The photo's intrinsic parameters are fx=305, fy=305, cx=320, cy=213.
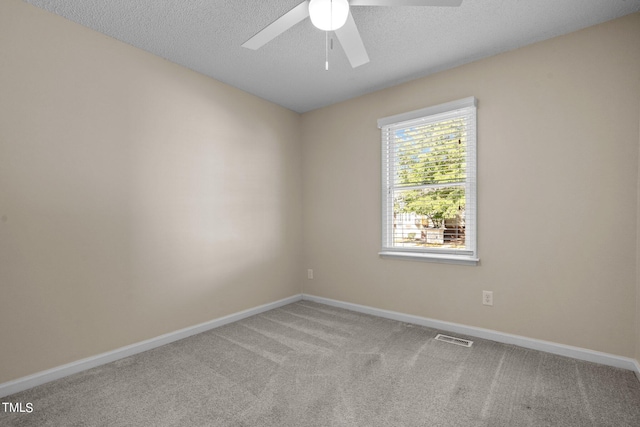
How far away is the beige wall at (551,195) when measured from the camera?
7.16 feet

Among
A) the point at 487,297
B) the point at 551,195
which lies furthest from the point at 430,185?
the point at 487,297

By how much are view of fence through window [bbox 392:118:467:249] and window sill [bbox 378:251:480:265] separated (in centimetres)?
10

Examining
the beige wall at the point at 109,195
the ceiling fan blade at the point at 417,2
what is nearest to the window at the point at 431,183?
the ceiling fan blade at the point at 417,2

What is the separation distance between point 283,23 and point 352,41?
0.46 m

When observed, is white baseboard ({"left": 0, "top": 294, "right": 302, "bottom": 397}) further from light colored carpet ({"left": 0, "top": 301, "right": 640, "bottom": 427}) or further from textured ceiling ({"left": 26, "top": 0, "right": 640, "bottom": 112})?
textured ceiling ({"left": 26, "top": 0, "right": 640, "bottom": 112})

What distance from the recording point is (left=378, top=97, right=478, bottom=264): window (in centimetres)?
285

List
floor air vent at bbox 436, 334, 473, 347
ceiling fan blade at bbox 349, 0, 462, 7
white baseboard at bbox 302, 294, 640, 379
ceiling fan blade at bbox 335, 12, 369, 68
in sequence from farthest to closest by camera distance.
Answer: floor air vent at bbox 436, 334, 473, 347 < white baseboard at bbox 302, 294, 640, 379 < ceiling fan blade at bbox 335, 12, 369, 68 < ceiling fan blade at bbox 349, 0, 462, 7

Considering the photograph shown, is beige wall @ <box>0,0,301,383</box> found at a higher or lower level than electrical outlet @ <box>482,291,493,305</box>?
higher

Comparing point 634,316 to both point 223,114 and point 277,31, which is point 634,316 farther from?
point 223,114

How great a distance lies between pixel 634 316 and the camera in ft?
7.02

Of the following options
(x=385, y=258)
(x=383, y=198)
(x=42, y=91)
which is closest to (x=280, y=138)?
(x=383, y=198)

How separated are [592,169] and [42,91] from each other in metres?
3.97

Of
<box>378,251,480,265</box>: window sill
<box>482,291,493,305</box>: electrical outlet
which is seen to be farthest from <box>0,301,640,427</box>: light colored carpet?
<box>378,251,480,265</box>: window sill

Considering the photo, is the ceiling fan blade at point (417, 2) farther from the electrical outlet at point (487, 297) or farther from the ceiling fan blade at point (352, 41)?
the electrical outlet at point (487, 297)
